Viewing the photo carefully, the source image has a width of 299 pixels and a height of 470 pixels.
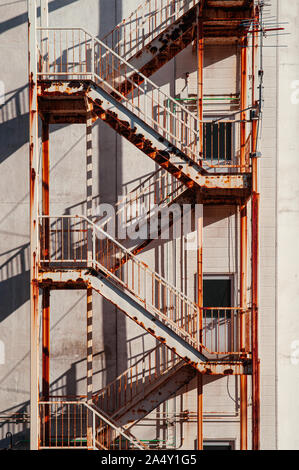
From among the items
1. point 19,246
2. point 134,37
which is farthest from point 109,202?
point 134,37

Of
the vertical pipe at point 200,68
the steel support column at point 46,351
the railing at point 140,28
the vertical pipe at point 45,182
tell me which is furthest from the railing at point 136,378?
the railing at point 140,28

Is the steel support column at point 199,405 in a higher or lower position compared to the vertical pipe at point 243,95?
lower

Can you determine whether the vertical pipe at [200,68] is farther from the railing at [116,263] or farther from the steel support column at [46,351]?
the steel support column at [46,351]

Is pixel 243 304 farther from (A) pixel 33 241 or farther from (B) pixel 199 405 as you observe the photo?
(A) pixel 33 241

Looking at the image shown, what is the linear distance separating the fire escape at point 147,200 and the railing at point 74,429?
0.03 metres

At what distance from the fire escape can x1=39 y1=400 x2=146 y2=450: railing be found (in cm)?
3

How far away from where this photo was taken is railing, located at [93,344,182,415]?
11.4 m

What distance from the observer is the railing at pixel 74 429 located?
1073 cm

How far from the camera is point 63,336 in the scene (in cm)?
1169

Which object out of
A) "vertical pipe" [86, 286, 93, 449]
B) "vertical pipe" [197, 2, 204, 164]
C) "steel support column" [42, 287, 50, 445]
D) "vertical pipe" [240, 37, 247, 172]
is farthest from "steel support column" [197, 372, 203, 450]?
"vertical pipe" [240, 37, 247, 172]

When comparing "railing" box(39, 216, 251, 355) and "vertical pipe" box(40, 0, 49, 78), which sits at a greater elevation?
"vertical pipe" box(40, 0, 49, 78)

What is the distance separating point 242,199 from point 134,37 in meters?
4.80

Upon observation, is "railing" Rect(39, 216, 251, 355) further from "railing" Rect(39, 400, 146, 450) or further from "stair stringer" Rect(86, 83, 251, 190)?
"railing" Rect(39, 400, 146, 450)

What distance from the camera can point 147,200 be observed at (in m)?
11.7
